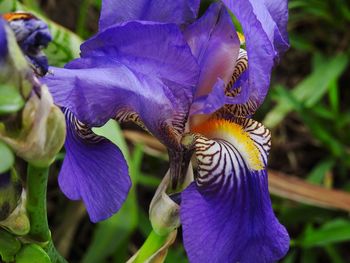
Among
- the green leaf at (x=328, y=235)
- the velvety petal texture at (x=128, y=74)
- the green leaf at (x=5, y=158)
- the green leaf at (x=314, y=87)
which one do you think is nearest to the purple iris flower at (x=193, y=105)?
the velvety petal texture at (x=128, y=74)

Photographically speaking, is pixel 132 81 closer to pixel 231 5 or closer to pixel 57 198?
pixel 231 5

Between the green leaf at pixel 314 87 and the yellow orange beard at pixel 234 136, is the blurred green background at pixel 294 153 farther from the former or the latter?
the yellow orange beard at pixel 234 136

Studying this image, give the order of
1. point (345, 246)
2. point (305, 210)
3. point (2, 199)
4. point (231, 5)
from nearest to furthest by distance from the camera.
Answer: point (2, 199) → point (231, 5) → point (305, 210) → point (345, 246)

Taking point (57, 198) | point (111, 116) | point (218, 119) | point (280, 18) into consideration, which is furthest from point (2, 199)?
point (57, 198)

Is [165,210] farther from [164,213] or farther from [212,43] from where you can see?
[212,43]

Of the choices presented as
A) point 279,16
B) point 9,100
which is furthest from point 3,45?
point 279,16

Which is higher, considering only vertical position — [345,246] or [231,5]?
[231,5]

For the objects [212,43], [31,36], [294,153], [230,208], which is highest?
[31,36]

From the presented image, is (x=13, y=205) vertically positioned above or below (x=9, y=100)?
below
